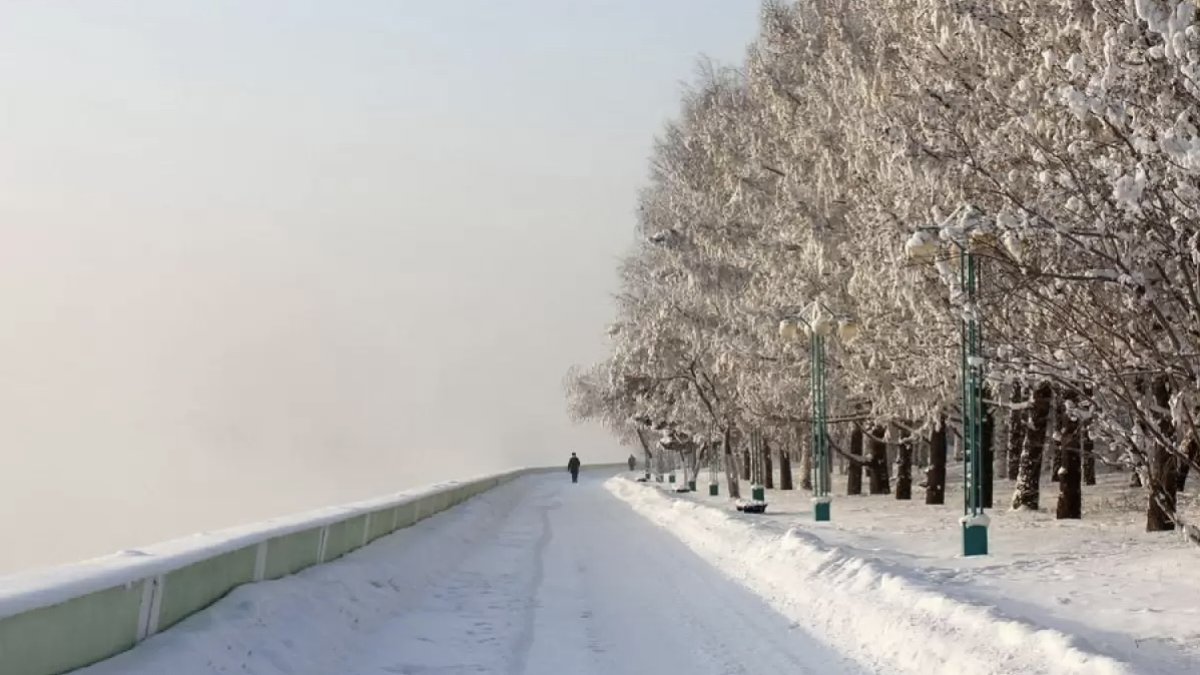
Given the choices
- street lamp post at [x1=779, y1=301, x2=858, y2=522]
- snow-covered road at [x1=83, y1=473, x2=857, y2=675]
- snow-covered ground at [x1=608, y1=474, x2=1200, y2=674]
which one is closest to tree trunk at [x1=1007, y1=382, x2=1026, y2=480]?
snow-covered ground at [x1=608, y1=474, x2=1200, y2=674]

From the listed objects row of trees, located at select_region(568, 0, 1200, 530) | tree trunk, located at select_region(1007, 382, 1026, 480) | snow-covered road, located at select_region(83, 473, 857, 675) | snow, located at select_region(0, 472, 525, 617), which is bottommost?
snow-covered road, located at select_region(83, 473, 857, 675)

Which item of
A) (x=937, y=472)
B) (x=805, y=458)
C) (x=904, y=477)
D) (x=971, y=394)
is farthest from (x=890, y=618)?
(x=805, y=458)

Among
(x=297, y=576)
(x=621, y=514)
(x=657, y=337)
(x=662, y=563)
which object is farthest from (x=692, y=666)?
(x=657, y=337)

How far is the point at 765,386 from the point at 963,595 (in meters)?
21.1

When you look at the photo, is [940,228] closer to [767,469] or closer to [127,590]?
[127,590]

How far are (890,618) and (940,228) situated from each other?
5016mm

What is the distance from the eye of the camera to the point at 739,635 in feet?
38.0

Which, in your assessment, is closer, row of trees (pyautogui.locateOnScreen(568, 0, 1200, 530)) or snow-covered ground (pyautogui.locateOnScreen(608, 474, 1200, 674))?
snow-covered ground (pyautogui.locateOnScreen(608, 474, 1200, 674))

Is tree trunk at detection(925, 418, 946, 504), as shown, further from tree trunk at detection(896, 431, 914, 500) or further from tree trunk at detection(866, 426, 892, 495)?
tree trunk at detection(866, 426, 892, 495)

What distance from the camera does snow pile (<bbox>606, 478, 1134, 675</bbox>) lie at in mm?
8641

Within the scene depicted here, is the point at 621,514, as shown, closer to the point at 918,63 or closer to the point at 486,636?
the point at 918,63

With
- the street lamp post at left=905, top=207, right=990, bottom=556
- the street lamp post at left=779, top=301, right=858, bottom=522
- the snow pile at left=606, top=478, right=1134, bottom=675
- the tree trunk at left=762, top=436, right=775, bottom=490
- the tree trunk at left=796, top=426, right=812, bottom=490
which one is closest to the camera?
the snow pile at left=606, top=478, right=1134, bottom=675

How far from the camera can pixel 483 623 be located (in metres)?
12.6

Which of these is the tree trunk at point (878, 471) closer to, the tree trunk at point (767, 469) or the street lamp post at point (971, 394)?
the tree trunk at point (767, 469)
